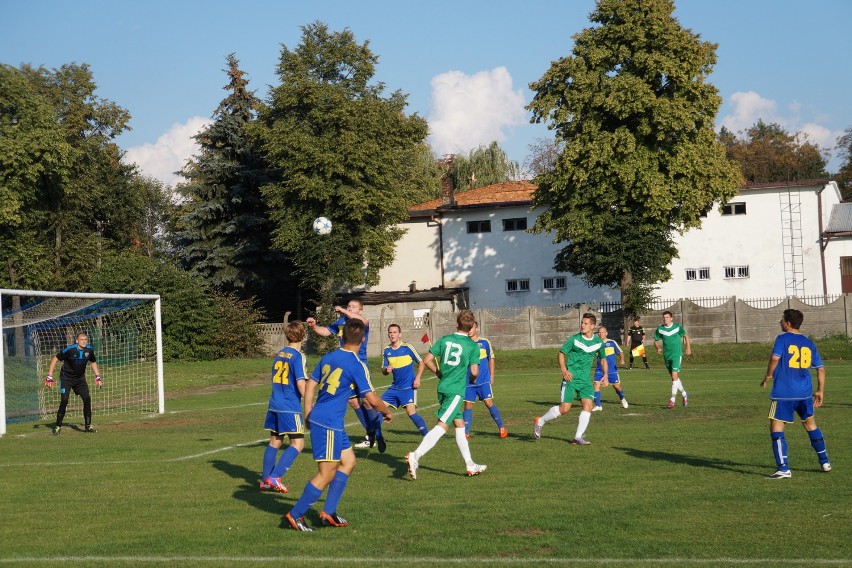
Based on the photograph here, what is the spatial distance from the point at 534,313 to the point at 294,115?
19.5 meters

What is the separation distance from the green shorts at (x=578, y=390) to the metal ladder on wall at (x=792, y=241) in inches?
1651

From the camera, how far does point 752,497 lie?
10281 millimetres

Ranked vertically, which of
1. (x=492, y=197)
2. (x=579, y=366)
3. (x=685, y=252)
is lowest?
(x=579, y=366)

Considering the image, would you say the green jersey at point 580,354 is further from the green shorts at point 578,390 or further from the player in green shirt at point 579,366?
the green shorts at point 578,390

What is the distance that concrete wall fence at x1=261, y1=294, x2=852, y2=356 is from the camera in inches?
1626

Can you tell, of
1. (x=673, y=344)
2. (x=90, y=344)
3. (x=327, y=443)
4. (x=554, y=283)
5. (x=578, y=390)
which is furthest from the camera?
(x=554, y=283)

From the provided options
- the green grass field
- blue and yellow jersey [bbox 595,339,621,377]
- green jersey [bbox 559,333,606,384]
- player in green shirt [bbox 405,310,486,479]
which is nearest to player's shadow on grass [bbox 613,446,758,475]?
the green grass field

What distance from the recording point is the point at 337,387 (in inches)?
362

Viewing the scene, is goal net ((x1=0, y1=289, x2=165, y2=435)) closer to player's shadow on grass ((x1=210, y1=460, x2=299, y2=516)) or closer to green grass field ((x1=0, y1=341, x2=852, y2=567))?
green grass field ((x1=0, y1=341, x2=852, y2=567))

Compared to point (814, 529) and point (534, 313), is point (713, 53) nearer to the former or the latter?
point (534, 313)

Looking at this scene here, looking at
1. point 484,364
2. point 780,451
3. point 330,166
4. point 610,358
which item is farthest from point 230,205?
point 780,451

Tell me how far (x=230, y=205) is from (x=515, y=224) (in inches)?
680

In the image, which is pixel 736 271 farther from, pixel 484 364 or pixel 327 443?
pixel 327 443

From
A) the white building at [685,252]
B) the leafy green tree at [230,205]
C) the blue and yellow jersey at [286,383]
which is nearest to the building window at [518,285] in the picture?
the white building at [685,252]
